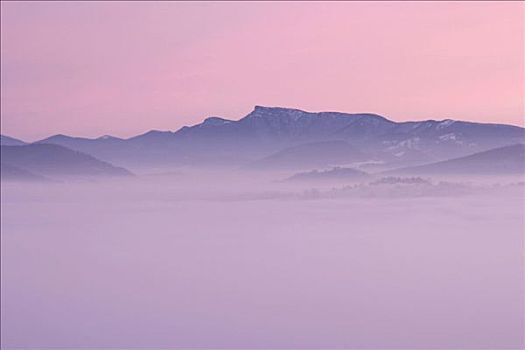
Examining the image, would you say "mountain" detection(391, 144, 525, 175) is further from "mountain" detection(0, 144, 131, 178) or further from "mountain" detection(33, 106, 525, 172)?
"mountain" detection(0, 144, 131, 178)

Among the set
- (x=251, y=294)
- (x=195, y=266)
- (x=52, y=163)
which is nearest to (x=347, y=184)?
(x=251, y=294)

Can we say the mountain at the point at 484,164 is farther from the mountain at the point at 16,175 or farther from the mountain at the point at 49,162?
the mountain at the point at 16,175

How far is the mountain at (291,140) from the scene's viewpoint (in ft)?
34.2

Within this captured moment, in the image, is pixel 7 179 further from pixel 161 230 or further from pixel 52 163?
pixel 161 230

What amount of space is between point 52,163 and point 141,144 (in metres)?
1.53

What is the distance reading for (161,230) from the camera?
14.3 meters

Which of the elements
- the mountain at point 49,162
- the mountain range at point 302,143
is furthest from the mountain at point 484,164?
the mountain at point 49,162

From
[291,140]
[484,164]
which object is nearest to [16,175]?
[291,140]

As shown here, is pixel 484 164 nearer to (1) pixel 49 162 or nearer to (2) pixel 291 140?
(2) pixel 291 140

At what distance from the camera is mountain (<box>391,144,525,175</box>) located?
1227 cm

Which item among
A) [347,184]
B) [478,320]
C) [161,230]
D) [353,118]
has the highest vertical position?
[353,118]

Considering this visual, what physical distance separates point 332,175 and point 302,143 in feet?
3.09

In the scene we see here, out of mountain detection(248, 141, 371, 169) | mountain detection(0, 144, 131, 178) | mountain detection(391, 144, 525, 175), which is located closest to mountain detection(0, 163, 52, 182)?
mountain detection(0, 144, 131, 178)

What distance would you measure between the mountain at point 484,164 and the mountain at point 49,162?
576 cm
